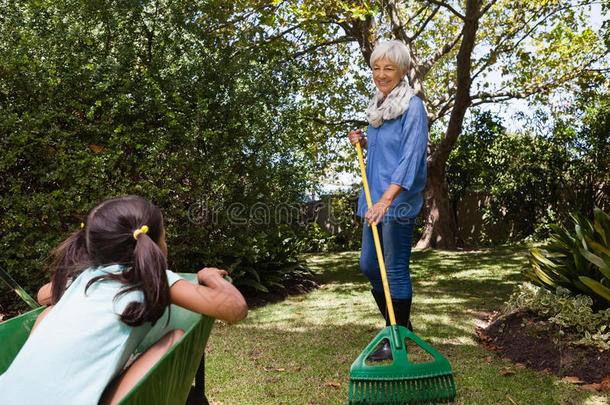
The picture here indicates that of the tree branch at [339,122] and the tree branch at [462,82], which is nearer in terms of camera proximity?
the tree branch at [462,82]

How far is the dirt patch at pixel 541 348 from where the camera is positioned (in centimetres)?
299

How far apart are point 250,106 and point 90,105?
1531mm

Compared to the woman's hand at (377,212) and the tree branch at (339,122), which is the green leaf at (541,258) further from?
the tree branch at (339,122)

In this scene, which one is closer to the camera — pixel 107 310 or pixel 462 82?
pixel 107 310

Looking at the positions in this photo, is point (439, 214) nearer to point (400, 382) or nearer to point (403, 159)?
point (403, 159)

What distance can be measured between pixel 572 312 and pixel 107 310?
3.02 meters

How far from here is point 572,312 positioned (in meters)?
3.43

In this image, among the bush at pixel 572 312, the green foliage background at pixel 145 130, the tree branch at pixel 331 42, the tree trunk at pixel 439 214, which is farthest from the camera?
the tree trunk at pixel 439 214

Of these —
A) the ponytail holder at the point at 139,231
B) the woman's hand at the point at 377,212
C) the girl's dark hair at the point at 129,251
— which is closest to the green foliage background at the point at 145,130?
the woman's hand at the point at 377,212

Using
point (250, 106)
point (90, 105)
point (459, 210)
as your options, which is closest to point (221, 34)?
point (250, 106)

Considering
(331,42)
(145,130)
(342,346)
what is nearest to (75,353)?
(342,346)

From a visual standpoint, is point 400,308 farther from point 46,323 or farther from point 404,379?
point 46,323

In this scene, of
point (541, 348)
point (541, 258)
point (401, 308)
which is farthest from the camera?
point (541, 258)

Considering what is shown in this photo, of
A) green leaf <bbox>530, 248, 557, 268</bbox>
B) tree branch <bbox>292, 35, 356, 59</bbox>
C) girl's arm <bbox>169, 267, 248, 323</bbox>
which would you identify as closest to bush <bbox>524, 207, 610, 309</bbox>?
green leaf <bbox>530, 248, 557, 268</bbox>
